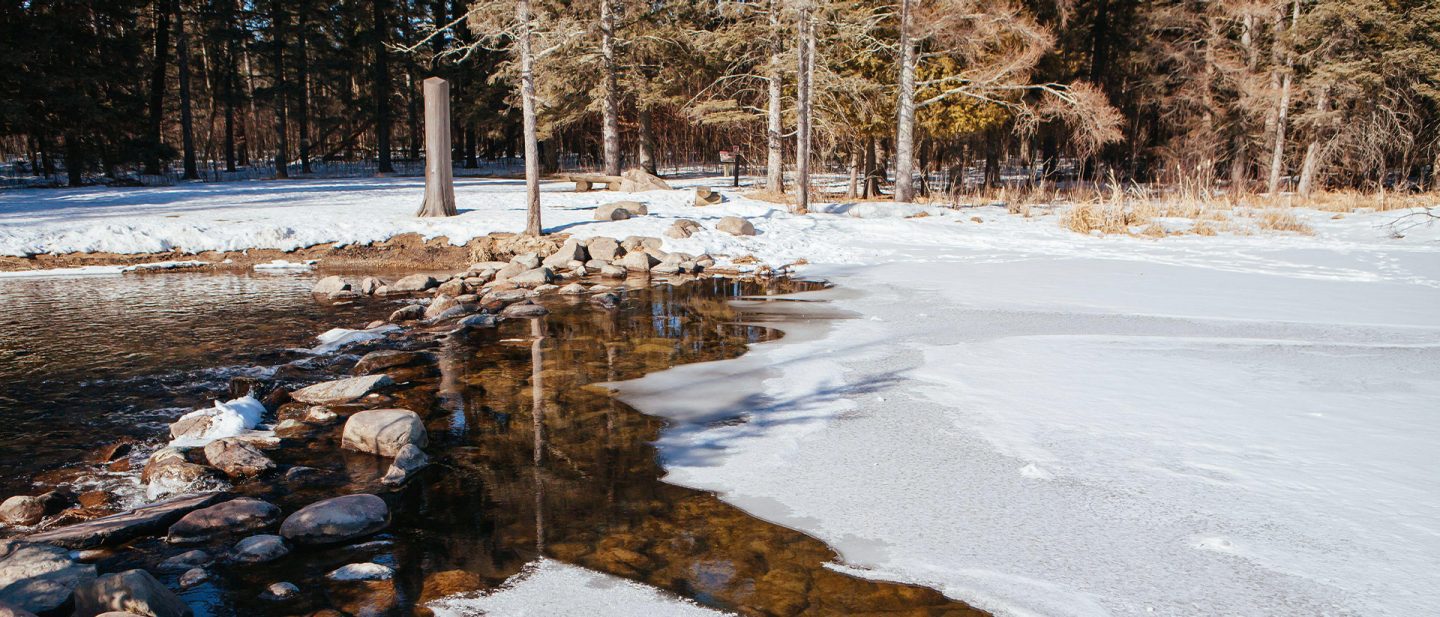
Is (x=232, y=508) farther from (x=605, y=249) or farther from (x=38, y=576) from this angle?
(x=605, y=249)

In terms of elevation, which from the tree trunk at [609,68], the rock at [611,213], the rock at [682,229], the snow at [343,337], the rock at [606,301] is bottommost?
the snow at [343,337]

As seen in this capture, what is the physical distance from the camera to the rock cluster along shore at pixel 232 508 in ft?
11.3

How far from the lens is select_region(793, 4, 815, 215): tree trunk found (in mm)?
18359

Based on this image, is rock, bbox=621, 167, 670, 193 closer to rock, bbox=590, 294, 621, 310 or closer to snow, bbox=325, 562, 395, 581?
rock, bbox=590, 294, 621, 310

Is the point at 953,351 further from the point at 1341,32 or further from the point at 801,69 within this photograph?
the point at 1341,32

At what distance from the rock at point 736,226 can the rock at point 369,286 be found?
22.2 ft

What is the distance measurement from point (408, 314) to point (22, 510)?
5854mm

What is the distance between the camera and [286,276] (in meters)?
13.5

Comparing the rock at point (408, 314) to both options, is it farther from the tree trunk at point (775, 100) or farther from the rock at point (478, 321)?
the tree trunk at point (775, 100)

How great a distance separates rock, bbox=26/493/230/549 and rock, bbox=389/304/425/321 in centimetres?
560

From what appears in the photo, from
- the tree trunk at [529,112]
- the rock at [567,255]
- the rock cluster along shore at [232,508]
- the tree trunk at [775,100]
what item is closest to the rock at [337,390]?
the rock cluster along shore at [232,508]

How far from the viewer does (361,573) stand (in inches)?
147

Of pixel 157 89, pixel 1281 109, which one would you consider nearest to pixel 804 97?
pixel 1281 109

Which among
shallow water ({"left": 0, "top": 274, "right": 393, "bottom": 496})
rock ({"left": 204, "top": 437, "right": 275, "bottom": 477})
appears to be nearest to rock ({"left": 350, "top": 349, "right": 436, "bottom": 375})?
shallow water ({"left": 0, "top": 274, "right": 393, "bottom": 496})
